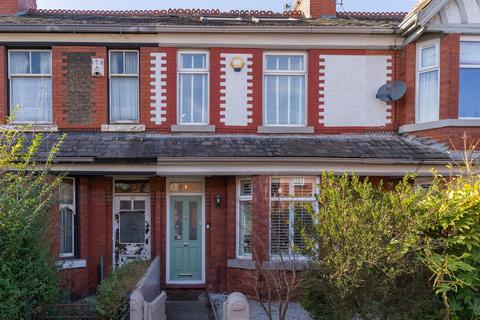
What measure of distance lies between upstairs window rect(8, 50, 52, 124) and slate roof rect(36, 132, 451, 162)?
2.97 ft

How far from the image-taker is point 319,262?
6086mm

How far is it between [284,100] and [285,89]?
0.26 meters

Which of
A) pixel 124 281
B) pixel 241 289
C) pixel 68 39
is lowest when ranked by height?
pixel 241 289

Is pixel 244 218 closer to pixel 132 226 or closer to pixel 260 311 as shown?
pixel 260 311

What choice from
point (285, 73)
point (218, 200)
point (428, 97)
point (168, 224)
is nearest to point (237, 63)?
point (285, 73)

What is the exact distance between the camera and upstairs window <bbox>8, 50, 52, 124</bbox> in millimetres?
10609

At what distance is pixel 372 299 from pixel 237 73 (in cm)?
632

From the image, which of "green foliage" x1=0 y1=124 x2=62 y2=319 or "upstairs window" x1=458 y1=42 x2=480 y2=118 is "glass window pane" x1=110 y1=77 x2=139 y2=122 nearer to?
"green foliage" x1=0 y1=124 x2=62 y2=319

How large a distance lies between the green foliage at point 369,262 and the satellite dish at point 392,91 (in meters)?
4.86

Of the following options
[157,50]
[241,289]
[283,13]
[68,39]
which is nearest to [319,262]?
[241,289]

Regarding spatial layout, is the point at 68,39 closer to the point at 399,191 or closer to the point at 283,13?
the point at 283,13

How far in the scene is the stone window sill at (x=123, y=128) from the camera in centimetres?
1051

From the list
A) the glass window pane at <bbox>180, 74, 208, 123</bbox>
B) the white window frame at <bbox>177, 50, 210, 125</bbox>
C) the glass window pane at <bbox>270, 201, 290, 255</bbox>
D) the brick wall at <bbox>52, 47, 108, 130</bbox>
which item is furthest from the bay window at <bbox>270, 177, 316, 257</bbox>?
the brick wall at <bbox>52, 47, 108, 130</bbox>

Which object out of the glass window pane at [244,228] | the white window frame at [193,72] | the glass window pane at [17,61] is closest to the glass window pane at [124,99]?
the white window frame at [193,72]
